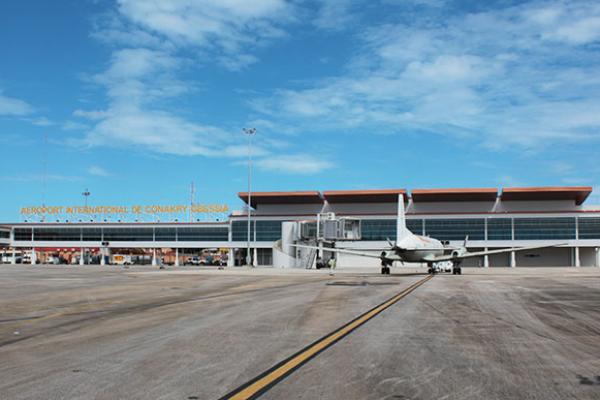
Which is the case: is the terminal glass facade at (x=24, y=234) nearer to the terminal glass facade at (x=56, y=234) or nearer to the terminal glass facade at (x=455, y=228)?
the terminal glass facade at (x=56, y=234)

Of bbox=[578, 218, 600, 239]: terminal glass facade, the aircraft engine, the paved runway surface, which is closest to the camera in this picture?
the paved runway surface

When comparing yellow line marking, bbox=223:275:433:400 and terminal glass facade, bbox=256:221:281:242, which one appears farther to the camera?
terminal glass facade, bbox=256:221:281:242

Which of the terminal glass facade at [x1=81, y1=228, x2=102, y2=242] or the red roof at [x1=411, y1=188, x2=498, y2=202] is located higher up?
the red roof at [x1=411, y1=188, x2=498, y2=202]

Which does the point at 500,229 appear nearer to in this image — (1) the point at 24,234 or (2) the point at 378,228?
(2) the point at 378,228

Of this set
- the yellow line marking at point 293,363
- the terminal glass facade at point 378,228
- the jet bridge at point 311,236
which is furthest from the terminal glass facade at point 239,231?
the yellow line marking at point 293,363

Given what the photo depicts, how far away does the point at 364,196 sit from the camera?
115125 mm

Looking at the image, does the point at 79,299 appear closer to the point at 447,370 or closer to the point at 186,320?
the point at 186,320

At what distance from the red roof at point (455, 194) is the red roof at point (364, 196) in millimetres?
3384

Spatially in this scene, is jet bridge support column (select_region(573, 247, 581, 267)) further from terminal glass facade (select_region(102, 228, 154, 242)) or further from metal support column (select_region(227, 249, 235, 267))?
terminal glass facade (select_region(102, 228, 154, 242))

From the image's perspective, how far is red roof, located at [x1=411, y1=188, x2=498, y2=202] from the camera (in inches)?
4328

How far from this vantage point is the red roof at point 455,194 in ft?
361

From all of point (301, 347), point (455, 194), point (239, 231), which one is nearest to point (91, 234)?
point (239, 231)

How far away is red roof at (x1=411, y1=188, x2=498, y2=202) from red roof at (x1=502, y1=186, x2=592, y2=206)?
278 centimetres

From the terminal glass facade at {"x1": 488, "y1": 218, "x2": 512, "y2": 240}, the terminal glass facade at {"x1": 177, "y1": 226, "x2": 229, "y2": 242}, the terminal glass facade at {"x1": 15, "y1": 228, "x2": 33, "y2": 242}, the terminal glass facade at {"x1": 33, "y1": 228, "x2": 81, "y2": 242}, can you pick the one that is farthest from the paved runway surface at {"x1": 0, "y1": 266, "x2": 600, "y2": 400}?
the terminal glass facade at {"x1": 15, "y1": 228, "x2": 33, "y2": 242}
